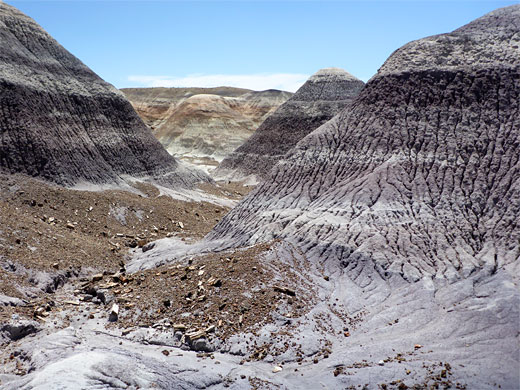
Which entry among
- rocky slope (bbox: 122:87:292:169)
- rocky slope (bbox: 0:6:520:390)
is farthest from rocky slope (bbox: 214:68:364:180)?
rocky slope (bbox: 0:6:520:390)

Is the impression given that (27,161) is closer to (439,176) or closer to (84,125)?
(84,125)

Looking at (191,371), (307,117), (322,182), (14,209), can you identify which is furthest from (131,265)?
(307,117)

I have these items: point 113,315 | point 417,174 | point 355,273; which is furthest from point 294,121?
point 113,315

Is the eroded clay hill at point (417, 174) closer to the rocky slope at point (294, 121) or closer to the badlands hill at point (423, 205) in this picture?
the badlands hill at point (423, 205)

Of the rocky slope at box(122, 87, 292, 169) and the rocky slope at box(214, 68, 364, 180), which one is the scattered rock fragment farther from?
the rocky slope at box(122, 87, 292, 169)

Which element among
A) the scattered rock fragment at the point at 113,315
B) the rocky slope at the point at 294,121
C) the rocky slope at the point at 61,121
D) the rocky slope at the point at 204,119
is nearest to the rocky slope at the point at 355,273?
the scattered rock fragment at the point at 113,315

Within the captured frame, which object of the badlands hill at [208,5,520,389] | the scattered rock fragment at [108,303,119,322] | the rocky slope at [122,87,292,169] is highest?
the rocky slope at [122,87,292,169]
